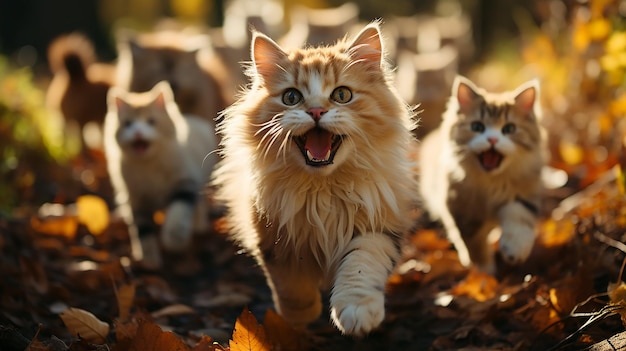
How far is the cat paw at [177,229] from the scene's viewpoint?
458cm

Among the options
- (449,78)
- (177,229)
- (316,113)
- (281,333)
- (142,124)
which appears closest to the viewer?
(316,113)

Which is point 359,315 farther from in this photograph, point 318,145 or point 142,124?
point 142,124

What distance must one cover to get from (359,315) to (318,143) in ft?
2.37

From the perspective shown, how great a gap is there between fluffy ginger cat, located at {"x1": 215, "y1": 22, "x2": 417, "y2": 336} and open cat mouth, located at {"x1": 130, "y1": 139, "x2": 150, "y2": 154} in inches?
64.6

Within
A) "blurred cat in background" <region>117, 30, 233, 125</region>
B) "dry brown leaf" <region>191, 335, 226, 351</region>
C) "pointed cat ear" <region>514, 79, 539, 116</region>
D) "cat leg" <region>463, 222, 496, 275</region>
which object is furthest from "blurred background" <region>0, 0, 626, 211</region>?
"dry brown leaf" <region>191, 335, 226, 351</region>

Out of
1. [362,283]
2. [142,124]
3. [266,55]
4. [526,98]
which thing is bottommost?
[362,283]

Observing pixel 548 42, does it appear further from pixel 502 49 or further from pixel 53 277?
pixel 53 277

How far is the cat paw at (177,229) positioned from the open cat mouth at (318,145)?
184cm

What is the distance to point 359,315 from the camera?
2.57 meters

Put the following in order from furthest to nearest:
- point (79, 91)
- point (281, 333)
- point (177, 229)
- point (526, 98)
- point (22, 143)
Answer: point (79, 91) → point (22, 143) → point (177, 229) → point (526, 98) → point (281, 333)

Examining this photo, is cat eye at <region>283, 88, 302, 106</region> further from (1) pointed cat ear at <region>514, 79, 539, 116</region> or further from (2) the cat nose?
(1) pointed cat ear at <region>514, 79, 539, 116</region>

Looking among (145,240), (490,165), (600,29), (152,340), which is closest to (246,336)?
(152,340)

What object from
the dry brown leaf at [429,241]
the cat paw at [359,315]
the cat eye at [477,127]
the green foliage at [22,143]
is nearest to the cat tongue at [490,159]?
the cat eye at [477,127]

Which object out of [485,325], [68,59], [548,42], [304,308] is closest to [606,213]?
[485,325]
